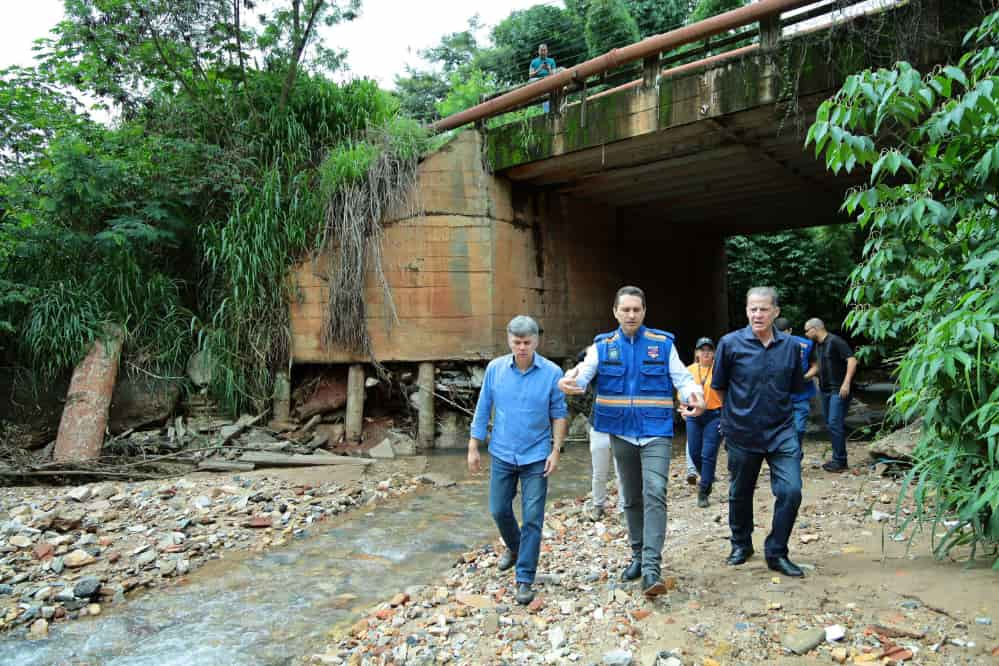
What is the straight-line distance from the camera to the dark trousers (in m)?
3.66

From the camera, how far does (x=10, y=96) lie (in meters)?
10.1

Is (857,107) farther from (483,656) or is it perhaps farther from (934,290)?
(483,656)

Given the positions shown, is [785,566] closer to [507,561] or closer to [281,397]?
[507,561]

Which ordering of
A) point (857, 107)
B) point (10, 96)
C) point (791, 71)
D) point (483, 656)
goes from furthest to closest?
point (10, 96), point (791, 71), point (857, 107), point (483, 656)

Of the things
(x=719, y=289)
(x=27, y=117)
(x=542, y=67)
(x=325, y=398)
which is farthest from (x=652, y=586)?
(x=719, y=289)

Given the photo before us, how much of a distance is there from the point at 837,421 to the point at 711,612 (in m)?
4.32

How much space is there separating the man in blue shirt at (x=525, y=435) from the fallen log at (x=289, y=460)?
5.44 m

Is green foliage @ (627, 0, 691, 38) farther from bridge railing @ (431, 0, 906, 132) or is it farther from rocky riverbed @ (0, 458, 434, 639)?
rocky riverbed @ (0, 458, 434, 639)

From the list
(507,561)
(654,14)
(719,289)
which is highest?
(654,14)

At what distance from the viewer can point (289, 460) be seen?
9.05m

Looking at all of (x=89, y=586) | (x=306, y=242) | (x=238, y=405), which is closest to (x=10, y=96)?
(x=306, y=242)

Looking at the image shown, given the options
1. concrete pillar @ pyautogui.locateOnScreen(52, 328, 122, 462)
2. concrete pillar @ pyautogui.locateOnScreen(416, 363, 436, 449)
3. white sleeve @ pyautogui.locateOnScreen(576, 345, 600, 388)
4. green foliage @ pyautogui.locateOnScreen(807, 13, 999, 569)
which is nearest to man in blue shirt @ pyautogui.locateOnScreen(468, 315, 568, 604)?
white sleeve @ pyautogui.locateOnScreen(576, 345, 600, 388)

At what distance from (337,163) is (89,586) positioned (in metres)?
7.57

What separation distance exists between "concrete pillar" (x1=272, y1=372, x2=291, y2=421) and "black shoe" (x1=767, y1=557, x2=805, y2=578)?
8377 millimetres
